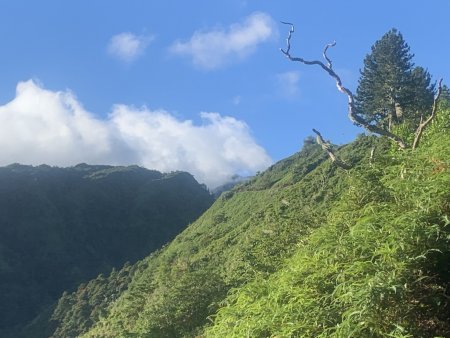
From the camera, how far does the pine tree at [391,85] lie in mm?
40594

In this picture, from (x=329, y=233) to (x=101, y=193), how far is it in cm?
19397

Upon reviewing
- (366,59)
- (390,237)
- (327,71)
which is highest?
(366,59)

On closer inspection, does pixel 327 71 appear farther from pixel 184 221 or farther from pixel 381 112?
pixel 184 221

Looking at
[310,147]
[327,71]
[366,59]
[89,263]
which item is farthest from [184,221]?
[327,71]

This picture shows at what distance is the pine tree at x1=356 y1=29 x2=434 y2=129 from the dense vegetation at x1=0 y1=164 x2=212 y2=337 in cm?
10113

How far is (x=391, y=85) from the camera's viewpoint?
4088 centimetres

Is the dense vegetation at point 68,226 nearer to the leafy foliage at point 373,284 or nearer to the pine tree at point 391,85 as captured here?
the pine tree at point 391,85

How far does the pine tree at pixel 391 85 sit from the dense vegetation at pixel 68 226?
3981 inches

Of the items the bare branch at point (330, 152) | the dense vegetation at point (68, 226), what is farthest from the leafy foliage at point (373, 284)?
the dense vegetation at point (68, 226)

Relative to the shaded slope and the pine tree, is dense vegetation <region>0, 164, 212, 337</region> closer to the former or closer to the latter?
the shaded slope

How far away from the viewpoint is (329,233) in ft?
15.8

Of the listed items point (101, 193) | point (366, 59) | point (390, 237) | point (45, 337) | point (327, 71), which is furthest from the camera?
point (101, 193)

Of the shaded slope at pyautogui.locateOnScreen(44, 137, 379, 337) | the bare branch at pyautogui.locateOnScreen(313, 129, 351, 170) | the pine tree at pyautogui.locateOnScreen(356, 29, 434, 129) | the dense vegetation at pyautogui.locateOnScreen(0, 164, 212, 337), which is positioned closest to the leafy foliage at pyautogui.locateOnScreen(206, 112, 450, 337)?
the bare branch at pyautogui.locateOnScreen(313, 129, 351, 170)

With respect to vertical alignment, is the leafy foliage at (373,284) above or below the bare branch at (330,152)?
below
